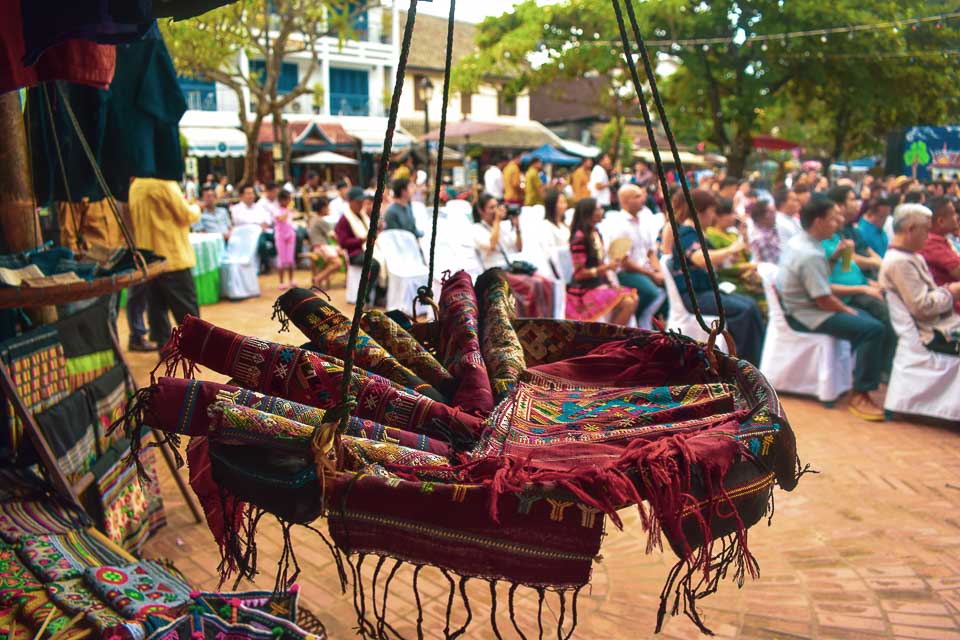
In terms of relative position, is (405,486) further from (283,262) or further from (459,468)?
(283,262)

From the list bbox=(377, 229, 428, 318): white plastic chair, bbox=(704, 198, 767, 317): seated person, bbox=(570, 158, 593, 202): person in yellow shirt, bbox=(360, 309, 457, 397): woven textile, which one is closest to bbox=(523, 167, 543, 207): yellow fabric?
bbox=(570, 158, 593, 202): person in yellow shirt

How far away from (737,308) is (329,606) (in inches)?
164

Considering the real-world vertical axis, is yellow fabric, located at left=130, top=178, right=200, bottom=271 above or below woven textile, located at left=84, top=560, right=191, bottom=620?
above

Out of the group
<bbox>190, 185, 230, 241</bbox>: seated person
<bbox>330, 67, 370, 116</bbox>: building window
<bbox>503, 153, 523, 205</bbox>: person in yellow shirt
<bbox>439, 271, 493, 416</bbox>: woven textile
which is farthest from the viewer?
<bbox>330, 67, 370, 116</bbox>: building window

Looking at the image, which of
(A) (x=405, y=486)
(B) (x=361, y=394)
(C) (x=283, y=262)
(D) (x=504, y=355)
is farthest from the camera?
(C) (x=283, y=262)

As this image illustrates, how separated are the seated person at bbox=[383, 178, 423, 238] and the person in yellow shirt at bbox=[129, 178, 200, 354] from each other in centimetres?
240

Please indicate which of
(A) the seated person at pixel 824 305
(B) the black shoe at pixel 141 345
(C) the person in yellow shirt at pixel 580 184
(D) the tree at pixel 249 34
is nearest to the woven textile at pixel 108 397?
(B) the black shoe at pixel 141 345

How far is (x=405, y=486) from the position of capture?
1.44 m

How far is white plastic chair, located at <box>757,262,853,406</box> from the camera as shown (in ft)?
19.0

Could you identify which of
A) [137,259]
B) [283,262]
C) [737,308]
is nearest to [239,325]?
[283,262]

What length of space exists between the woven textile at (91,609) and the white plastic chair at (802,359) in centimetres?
486

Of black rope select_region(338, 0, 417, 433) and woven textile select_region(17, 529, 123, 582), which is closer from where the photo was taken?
black rope select_region(338, 0, 417, 433)

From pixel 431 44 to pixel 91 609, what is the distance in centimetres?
3432

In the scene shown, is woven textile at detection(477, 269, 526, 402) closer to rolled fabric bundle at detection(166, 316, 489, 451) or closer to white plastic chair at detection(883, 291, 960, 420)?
rolled fabric bundle at detection(166, 316, 489, 451)
